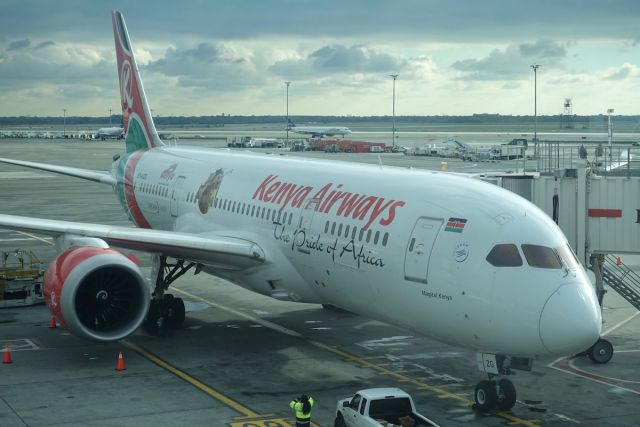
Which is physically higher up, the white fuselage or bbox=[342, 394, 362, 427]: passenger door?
the white fuselage

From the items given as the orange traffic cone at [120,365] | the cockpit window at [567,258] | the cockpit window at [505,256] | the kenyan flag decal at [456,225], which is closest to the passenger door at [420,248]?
the kenyan flag decal at [456,225]

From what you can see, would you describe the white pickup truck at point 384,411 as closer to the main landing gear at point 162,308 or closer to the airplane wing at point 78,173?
the main landing gear at point 162,308

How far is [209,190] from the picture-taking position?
29.8 m

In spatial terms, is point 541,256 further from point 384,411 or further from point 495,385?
point 384,411

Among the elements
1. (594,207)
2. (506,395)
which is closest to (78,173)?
(594,207)

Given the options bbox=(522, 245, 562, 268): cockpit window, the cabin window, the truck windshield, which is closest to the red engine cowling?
the cabin window

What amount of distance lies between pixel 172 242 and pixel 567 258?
11.2m

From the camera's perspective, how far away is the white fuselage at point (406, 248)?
17578 millimetres

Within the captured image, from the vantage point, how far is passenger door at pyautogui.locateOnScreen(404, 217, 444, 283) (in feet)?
63.4

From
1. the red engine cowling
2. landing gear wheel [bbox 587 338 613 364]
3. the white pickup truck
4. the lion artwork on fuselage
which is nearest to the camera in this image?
the white pickup truck

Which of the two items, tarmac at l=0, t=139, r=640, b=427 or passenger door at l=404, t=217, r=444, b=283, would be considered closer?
passenger door at l=404, t=217, r=444, b=283

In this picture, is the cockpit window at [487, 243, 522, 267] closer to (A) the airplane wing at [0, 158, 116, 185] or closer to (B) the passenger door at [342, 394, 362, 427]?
(B) the passenger door at [342, 394, 362, 427]

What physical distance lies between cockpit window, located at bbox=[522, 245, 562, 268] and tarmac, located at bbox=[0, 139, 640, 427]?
325cm

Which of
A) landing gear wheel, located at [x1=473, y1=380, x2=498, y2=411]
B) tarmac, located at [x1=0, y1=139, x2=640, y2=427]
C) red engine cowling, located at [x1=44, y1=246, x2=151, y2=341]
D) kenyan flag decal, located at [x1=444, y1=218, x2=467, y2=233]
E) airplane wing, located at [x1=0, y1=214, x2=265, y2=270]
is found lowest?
tarmac, located at [x1=0, y1=139, x2=640, y2=427]
